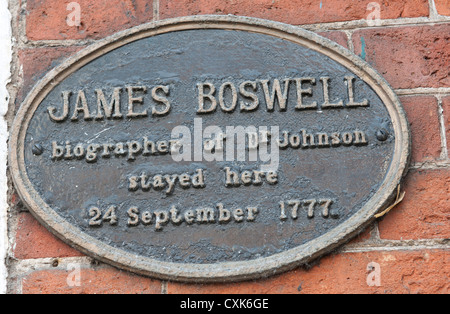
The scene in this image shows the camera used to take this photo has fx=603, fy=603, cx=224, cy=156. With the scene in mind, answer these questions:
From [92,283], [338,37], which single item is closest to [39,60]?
[92,283]

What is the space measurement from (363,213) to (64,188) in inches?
36.5

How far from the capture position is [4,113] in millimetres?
2041

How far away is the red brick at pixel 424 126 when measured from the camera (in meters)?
1.91

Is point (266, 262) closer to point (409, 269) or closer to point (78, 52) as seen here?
point (409, 269)

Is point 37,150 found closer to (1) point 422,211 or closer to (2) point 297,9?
(2) point 297,9

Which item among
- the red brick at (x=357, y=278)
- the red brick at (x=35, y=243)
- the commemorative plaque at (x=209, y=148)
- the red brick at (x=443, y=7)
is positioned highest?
the red brick at (x=443, y=7)

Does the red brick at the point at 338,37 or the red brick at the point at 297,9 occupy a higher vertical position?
the red brick at the point at 297,9

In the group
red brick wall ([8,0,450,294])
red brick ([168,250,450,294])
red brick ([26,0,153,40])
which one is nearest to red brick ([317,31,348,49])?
red brick wall ([8,0,450,294])

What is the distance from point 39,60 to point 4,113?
22 cm

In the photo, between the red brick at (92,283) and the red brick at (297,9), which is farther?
the red brick at (297,9)

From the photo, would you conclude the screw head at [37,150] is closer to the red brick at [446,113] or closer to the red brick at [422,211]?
the red brick at [422,211]

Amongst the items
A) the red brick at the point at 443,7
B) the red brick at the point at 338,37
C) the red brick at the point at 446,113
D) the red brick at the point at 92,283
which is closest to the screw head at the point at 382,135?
the red brick at the point at 446,113
